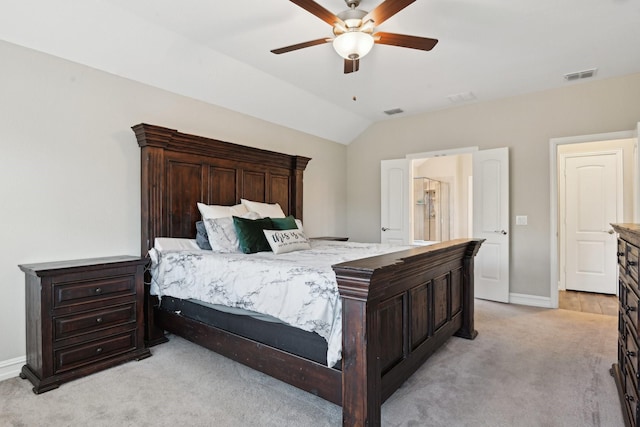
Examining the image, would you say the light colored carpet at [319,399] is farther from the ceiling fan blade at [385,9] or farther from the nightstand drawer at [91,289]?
the ceiling fan blade at [385,9]

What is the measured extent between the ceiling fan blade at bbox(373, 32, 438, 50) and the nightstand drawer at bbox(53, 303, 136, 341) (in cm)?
278

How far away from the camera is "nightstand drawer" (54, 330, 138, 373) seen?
7.68ft

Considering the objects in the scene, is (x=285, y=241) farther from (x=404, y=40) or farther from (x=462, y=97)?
(x=462, y=97)

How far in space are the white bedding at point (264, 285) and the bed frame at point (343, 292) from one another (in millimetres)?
153

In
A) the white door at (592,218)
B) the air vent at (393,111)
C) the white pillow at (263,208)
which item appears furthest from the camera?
the air vent at (393,111)

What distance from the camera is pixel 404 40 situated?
7.80 ft

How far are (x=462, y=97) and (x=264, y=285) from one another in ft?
12.8

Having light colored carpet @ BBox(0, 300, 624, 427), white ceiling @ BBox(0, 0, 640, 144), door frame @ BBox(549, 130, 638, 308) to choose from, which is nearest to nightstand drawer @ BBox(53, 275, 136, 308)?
light colored carpet @ BBox(0, 300, 624, 427)

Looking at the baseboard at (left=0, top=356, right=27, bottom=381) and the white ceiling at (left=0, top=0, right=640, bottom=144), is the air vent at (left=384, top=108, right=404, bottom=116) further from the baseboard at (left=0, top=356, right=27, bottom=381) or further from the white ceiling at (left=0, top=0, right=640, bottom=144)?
the baseboard at (left=0, top=356, right=27, bottom=381)

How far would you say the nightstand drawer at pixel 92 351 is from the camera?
2340 millimetres

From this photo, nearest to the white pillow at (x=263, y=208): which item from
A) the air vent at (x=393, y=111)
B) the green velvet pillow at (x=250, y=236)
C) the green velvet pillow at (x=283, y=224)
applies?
the green velvet pillow at (x=283, y=224)

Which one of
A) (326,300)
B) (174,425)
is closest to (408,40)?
(326,300)

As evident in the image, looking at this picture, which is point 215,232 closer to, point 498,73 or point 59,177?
point 59,177

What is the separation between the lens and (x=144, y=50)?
300 cm
